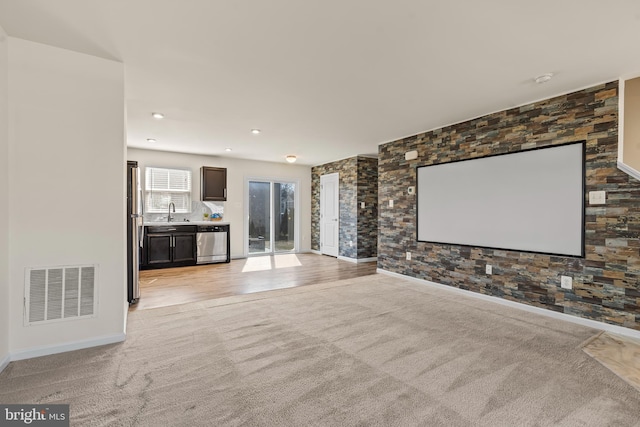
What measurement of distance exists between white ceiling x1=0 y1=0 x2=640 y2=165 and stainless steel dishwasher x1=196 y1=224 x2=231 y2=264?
9.71 ft

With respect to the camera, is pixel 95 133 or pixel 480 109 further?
pixel 480 109

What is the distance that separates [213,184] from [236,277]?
2.64 meters

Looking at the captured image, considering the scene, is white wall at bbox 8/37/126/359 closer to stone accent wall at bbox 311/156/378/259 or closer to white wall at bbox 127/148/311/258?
white wall at bbox 127/148/311/258

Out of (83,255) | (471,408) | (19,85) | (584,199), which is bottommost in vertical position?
(471,408)

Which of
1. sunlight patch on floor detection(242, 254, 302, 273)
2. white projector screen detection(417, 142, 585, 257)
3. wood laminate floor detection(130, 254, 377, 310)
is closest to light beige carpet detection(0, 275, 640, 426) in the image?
wood laminate floor detection(130, 254, 377, 310)

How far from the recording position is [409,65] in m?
2.77

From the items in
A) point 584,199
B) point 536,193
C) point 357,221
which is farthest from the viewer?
point 357,221

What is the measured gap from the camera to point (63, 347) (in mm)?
2510

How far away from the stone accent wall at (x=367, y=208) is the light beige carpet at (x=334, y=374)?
146 inches

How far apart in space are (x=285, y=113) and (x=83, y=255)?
2.80 m

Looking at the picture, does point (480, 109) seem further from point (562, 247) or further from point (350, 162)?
point (350, 162)

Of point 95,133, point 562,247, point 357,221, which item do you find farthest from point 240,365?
point 357,221

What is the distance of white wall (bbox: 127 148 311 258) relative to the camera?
264 inches

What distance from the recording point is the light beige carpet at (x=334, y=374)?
1.73 meters
